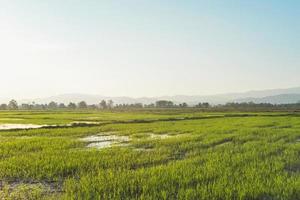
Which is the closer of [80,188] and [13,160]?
[80,188]

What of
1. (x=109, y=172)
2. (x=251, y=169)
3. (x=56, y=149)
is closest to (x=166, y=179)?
(x=109, y=172)

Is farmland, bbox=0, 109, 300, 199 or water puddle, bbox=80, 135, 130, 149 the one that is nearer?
farmland, bbox=0, 109, 300, 199

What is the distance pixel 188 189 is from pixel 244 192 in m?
0.85

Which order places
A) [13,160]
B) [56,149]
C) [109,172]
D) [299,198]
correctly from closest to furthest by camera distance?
[299,198] → [109,172] → [13,160] → [56,149]

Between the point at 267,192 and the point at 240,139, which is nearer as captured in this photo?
the point at 267,192

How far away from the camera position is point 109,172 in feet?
25.5

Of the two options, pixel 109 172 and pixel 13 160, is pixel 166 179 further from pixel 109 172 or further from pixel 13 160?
pixel 13 160

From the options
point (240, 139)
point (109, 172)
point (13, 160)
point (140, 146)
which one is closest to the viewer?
point (109, 172)

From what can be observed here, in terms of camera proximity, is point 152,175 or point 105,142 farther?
point 105,142

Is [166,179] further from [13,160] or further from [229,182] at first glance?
[13,160]

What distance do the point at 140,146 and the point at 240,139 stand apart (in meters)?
4.06

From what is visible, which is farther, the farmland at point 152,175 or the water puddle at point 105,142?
the water puddle at point 105,142

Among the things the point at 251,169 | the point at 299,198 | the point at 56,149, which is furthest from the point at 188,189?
the point at 56,149

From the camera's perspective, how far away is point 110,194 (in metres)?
5.92
